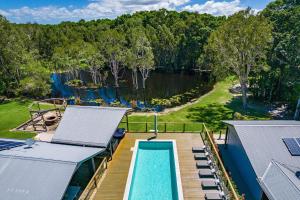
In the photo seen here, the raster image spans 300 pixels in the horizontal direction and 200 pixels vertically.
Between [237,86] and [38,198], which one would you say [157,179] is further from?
[237,86]

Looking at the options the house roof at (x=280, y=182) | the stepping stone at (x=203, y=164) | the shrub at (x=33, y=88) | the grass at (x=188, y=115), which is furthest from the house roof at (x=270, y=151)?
the shrub at (x=33, y=88)

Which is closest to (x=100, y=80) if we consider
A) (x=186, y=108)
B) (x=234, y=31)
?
(x=186, y=108)

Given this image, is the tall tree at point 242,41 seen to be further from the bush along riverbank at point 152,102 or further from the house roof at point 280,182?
the house roof at point 280,182

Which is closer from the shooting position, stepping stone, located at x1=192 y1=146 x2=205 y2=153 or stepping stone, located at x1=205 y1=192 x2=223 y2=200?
stepping stone, located at x1=205 y1=192 x2=223 y2=200

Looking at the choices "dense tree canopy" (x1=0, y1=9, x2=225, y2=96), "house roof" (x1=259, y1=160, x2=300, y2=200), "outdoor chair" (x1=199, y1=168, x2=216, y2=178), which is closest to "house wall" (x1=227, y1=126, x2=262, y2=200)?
"house roof" (x1=259, y1=160, x2=300, y2=200)

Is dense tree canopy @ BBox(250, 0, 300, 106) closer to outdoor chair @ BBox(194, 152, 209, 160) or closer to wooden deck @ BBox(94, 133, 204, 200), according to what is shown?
wooden deck @ BBox(94, 133, 204, 200)
